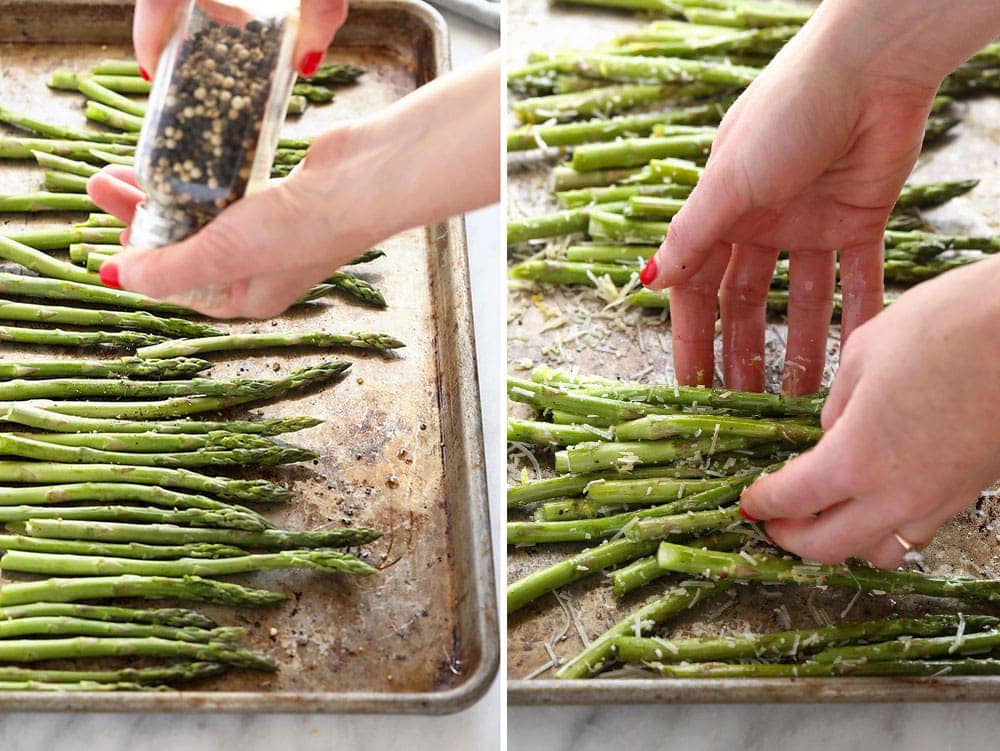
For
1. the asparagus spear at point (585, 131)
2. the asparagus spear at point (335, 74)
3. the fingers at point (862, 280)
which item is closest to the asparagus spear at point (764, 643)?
the fingers at point (862, 280)

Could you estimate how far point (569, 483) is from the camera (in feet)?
8.95

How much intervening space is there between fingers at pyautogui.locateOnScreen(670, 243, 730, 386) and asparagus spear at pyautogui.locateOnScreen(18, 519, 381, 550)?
0.96m

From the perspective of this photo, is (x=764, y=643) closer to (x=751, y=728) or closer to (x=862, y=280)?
(x=751, y=728)

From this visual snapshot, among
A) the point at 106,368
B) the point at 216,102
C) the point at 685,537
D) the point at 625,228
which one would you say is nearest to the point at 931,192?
the point at 625,228

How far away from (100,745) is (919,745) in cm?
188

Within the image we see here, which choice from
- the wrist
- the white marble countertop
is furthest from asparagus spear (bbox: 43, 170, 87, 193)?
the wrist

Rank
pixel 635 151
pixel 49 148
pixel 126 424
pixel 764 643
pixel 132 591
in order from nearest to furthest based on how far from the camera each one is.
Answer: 1. pixel 764 643
2. pixel 132 591
3. pixel 126 424
4. pixel 49 148
5. pixel 635 151

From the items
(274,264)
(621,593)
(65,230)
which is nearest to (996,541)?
(621,593)

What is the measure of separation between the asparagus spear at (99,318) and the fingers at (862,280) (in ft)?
5.95

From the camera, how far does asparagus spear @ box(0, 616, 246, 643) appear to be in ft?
8.06

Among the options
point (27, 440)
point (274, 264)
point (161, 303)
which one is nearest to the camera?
point (274, 264)

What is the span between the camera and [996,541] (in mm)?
2721

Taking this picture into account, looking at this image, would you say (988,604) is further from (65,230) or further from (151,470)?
(65,230)

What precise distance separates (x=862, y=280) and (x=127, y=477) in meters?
2.05
